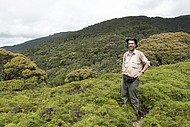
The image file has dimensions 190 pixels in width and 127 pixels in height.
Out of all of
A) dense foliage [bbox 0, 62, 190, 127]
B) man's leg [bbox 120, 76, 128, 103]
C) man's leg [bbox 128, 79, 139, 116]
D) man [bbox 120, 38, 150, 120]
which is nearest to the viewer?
dense foliage [bbox 0, 62, 190, 127]

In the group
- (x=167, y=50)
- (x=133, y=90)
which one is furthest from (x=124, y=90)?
(x=167, y=50)

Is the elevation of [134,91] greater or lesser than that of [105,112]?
greater

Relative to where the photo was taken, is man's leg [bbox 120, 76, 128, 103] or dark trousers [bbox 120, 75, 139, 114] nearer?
dark trousers [bbox 120, 75, 139, 114]

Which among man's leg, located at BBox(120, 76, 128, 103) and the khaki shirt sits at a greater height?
the khaki shirt

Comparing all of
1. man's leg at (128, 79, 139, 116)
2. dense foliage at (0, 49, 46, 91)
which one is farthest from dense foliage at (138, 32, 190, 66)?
dense foliage at (0, 49, 46, 91)

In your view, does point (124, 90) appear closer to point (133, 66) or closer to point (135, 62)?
point (133, 66)

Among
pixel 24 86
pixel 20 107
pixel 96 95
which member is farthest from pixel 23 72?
pixel 96 95

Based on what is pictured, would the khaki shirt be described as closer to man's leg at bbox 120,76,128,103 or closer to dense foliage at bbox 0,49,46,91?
man's leg at bbox 120,76,128,103

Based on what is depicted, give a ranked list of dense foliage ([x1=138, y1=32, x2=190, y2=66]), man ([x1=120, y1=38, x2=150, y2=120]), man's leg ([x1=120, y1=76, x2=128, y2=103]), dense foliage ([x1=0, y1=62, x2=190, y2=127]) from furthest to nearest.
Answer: dense foliage ([x1=138, y1=32, x2=190, y2=66])
man's leg ([x1=120, y1=76, x2=128, y2=103])
man ([x1=120, y1=38, x2=150, y2=120])
dense foliage ([x1=0, y1=62, x2=190, y2=127])

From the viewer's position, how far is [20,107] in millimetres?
3242

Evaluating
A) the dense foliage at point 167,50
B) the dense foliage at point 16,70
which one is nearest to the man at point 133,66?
the dense foliage at point 16,70

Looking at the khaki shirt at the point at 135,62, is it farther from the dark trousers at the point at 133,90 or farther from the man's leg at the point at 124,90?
the man's leg at the point at 124,90

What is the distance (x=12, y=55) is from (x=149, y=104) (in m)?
9.92

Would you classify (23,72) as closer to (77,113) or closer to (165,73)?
(77,113)
